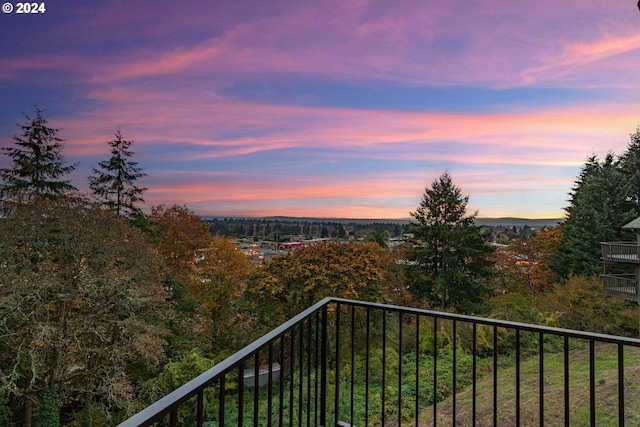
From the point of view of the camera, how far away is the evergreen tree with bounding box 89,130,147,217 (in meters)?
13.6

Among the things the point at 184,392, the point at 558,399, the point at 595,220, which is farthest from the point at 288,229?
the point at 184,392

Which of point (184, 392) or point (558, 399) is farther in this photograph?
point (558, 399)

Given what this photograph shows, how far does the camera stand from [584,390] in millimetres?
4703

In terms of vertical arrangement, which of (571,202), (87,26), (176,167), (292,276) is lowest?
(292,276)

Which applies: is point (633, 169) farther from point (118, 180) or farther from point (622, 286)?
point (118, 180)

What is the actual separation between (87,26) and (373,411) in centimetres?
1039

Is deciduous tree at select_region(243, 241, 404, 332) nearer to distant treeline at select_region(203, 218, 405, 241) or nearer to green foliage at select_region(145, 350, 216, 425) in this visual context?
green foliage at select_region(145, 350, 216, 425)

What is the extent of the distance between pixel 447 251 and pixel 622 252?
6988 millimetres

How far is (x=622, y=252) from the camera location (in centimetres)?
1097

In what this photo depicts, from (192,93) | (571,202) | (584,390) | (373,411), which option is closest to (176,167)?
(192,93)

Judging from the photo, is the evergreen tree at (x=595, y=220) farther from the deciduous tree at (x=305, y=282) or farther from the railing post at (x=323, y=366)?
the railing post at (x=323, y=366)

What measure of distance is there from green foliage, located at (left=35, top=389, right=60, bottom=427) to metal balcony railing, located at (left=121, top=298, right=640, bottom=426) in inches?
128

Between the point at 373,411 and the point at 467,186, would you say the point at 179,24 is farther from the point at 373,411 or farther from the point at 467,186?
the point at 467,186

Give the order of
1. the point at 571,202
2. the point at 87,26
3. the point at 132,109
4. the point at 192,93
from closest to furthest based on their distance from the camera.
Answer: the point at 87,26 → the point at 192,93 → the point at 132,109 → the point at 571,202
